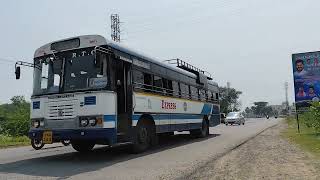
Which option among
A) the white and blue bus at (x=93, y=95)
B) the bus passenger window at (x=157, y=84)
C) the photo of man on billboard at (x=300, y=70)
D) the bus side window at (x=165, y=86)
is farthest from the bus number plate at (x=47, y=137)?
the photo of man on billboard at (x=300, y=70)

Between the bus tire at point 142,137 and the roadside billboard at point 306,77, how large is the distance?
1459 cm

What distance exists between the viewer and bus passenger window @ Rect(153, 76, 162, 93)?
16.2 metres

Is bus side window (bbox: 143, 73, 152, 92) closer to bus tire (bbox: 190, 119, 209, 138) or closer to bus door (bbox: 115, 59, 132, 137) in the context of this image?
bus door (bbox: 115, 59, 132, 137)

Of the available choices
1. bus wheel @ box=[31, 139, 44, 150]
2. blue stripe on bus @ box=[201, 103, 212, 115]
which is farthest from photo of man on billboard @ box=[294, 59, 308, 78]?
bus wheel @ box=[31, 139, 44, 150]

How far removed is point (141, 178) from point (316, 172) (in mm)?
3947

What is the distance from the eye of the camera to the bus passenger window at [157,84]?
53.2 feet

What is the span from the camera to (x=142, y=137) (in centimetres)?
1477

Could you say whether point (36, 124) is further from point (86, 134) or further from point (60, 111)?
point (86, 134)

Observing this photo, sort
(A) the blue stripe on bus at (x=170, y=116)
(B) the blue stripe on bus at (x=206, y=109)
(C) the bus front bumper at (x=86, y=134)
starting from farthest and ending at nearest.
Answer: (B) the blue stripe on bus at (x=206, y=109)
(A) the blue stripe on bus at (x=170, y=116)
(C) the bus front bumper at (x=86, y=134)

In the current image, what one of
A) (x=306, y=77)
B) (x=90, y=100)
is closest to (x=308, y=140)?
(x=306, y=77)

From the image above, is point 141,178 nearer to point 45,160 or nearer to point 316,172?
point 316,172

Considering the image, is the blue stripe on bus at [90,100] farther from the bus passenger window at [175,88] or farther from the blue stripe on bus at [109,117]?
the bus passenger window at [175,88]

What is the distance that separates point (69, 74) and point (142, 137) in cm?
347

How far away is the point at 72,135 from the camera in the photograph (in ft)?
40.7
